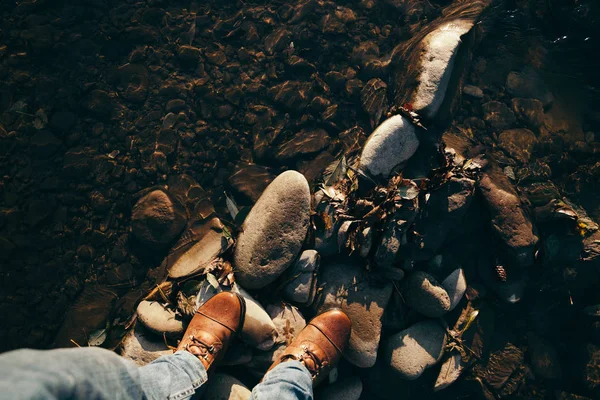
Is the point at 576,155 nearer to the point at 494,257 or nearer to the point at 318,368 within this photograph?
the point at 494,257

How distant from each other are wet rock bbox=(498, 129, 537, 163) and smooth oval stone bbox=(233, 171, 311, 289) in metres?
3.18

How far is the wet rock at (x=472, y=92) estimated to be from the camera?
5.48m

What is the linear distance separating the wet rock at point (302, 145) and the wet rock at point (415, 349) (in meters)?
2.68

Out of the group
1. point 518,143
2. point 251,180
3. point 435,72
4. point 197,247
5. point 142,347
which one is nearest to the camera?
point 142,347

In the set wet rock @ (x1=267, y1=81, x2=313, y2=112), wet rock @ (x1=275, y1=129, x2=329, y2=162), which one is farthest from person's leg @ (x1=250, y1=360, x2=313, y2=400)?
wet rock @ (x1=267, y1=81, x2=313, y2=112)

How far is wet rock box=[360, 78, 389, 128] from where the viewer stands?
17.4 ft

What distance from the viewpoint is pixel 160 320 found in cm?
418

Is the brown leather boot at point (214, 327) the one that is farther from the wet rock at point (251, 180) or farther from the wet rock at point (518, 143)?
the wet rock at point (518, 143)

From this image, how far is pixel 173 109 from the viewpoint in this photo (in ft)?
17.9

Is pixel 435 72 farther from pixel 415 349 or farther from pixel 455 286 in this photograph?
pixel 415 349

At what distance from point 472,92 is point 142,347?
5.53 metres

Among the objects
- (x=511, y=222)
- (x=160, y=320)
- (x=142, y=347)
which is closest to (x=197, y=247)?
(x=160, y=320)

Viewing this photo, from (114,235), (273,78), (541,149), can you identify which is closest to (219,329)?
(114,235)

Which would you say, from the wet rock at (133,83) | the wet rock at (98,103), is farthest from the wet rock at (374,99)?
the wet rock at (98,103)
